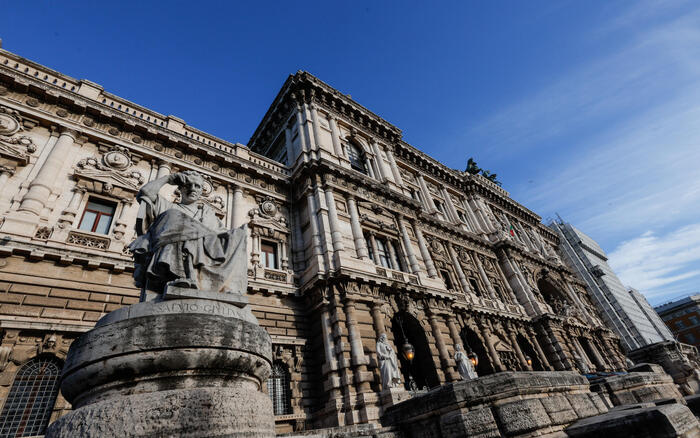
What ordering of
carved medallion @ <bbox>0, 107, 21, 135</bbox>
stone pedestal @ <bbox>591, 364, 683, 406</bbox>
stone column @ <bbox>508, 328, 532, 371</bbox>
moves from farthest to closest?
1. stone column @ <bbox>508, 328, 532, 371</bbox>
2. carved medallion @ <bbox>0, 107, 21, 135</bbox>
3. stone pedestal @ <bbox>591, 364, 683, 406</bbox>

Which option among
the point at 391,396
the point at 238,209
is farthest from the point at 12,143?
the point at 391,396

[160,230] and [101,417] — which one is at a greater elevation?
[160,230]

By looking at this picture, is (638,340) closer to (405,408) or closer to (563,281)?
(563,281)

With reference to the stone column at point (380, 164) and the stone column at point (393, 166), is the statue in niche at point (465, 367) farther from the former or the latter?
the stone column at point (393, 166)

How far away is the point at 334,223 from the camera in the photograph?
42.6 ft

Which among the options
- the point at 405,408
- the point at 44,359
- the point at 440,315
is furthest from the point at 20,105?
the point at 440,315

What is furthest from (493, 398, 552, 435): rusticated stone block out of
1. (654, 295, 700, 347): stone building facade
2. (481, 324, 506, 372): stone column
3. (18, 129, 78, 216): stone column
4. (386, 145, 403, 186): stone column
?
(654, 295, 700, 347): stone building facade

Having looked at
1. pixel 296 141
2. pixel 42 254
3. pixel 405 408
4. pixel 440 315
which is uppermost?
pixel 296 141

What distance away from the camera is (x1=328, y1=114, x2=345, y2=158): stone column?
53.0 feet

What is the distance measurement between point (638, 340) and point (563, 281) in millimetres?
9499

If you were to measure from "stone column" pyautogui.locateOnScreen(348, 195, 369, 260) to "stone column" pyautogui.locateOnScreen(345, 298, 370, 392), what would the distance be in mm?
2401

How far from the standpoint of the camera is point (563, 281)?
2916 cm

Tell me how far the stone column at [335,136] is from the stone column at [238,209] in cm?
527

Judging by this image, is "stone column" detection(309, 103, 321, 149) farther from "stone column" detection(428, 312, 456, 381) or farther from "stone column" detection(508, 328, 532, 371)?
"stone column" detection(508, 328, 532, 371)
